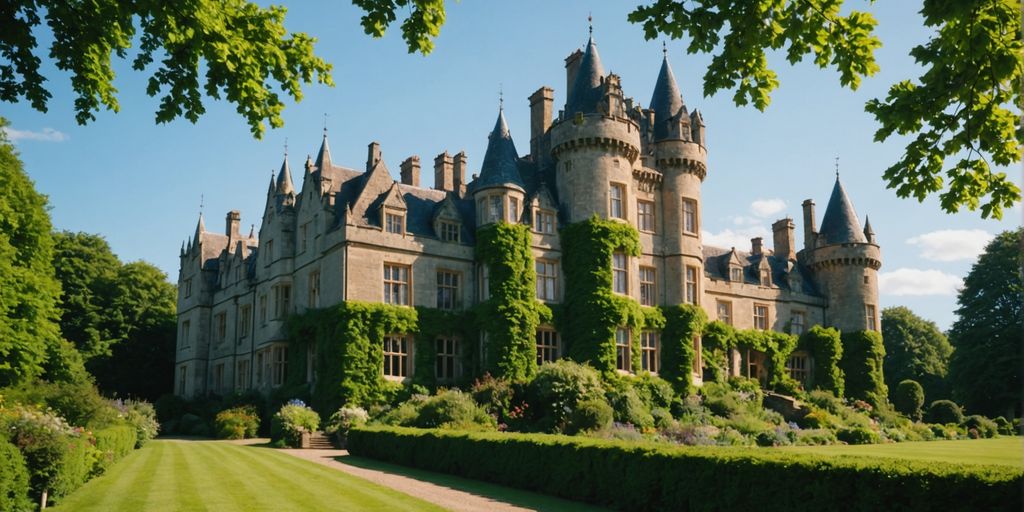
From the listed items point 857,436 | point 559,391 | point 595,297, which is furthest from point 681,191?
point 559,391

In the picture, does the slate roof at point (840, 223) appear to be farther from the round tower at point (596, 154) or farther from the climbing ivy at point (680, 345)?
the round tower at point (596, 154)

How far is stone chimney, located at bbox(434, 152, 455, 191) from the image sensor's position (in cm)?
4122

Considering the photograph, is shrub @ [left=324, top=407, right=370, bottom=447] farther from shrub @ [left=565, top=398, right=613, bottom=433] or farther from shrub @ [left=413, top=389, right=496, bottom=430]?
shrub @ [left=565, top=398, right=613, bottom=433]

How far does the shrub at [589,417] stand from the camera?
28250 mm

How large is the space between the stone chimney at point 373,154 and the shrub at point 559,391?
41.1 ft

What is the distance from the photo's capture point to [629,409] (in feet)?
104

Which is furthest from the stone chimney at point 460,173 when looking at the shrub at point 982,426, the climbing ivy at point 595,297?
the shrub at point 982,426

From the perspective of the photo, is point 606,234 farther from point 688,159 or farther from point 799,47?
point 799,47

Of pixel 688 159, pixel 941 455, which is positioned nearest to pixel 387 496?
pixel 941 455

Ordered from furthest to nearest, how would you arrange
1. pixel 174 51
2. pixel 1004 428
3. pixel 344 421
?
pixel 1004 428
pixel 344 421
pixel 174 51

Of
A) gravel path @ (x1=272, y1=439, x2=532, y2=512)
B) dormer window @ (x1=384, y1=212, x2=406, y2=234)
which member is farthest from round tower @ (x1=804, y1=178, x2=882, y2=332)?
gravel path @ (x1=272, y1=439, x2=532, y2=512)

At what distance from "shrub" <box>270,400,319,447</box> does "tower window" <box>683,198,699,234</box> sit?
762 inches

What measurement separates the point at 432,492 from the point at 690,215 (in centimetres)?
2577

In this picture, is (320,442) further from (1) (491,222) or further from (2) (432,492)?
(2) (432,492)
